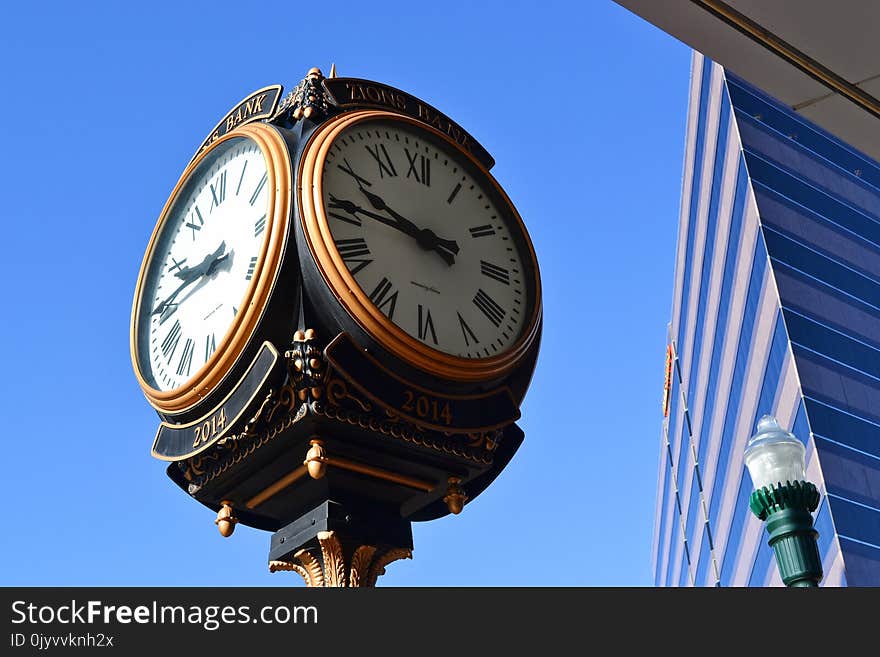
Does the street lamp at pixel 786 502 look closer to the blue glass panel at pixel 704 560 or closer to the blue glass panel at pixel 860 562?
the blue glass panel at pixel 860 562

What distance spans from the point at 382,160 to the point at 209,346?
2.16ft

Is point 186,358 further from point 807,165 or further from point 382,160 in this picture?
point 807,165

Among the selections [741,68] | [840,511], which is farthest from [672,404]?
[741,68]

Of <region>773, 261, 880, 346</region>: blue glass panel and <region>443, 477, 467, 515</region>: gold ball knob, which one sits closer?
<region>443, 477, 467, 515</region>: gold ball knob

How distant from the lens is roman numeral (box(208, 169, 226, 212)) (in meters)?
→ 2.96

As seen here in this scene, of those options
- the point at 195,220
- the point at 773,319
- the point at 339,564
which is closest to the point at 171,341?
the point at 195,220

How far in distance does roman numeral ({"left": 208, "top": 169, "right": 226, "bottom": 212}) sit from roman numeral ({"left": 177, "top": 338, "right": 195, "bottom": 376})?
15.8 inches

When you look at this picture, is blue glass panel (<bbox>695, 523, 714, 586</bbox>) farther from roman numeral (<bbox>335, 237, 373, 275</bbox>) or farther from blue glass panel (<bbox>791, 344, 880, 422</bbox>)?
roman numeral (<bbox>335, 237, 373, 275</bbox>)

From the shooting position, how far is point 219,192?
2969 millimetres

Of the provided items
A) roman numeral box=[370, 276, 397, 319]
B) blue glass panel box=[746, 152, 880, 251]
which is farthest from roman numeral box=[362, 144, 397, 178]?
blue glass panel box=[746, 152, 880, 251]

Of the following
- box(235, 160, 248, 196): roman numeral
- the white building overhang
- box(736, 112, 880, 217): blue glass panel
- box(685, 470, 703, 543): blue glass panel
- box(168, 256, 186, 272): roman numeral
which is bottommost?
box(168, 256, 186, 272): roman numeral

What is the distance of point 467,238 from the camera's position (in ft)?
9.47
